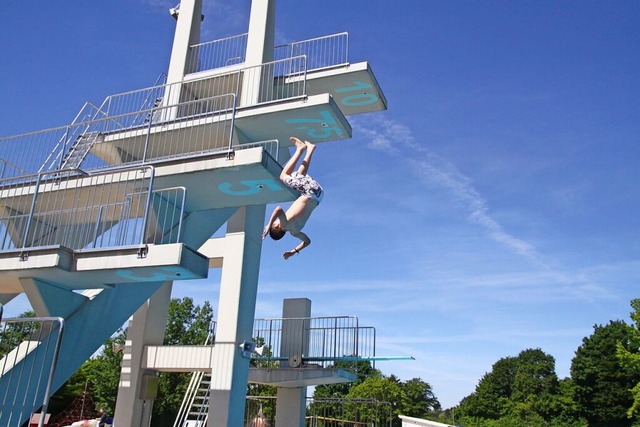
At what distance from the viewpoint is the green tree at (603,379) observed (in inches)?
1852

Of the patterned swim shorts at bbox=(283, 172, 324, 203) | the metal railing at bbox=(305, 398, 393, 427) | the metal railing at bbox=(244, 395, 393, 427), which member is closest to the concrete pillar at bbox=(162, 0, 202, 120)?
the patterned swim shorts at bbox=(283, 172, 324, 203)

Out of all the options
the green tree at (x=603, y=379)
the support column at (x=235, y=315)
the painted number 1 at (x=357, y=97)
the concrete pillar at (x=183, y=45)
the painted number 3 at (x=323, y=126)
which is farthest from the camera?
the green tree at (x=603, y=379)

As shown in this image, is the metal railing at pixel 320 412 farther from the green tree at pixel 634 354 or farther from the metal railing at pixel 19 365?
the green tree at pixel 634 354

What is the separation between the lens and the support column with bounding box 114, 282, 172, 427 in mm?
14016

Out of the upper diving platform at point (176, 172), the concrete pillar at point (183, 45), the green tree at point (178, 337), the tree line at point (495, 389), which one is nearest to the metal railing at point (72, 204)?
the upper diving platform at point (176, 172)

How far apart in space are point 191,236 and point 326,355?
6674 mm

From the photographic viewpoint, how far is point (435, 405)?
66688 mm

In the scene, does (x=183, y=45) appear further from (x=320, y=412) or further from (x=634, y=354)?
(x=634, y=354)

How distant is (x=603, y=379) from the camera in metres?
48.8

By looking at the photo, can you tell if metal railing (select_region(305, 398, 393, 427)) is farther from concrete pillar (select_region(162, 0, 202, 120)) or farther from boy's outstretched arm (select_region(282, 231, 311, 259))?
boy's outstretched arm (select_region(282, 231, 311, 259))

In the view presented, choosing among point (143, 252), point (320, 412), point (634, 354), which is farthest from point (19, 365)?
point (634, 354)

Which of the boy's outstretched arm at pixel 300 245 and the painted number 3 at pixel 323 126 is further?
the painted number 3 at pixel 323 126

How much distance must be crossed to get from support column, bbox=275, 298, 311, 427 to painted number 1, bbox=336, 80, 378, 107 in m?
6.50

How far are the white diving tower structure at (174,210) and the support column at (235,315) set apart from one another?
0.04 m
